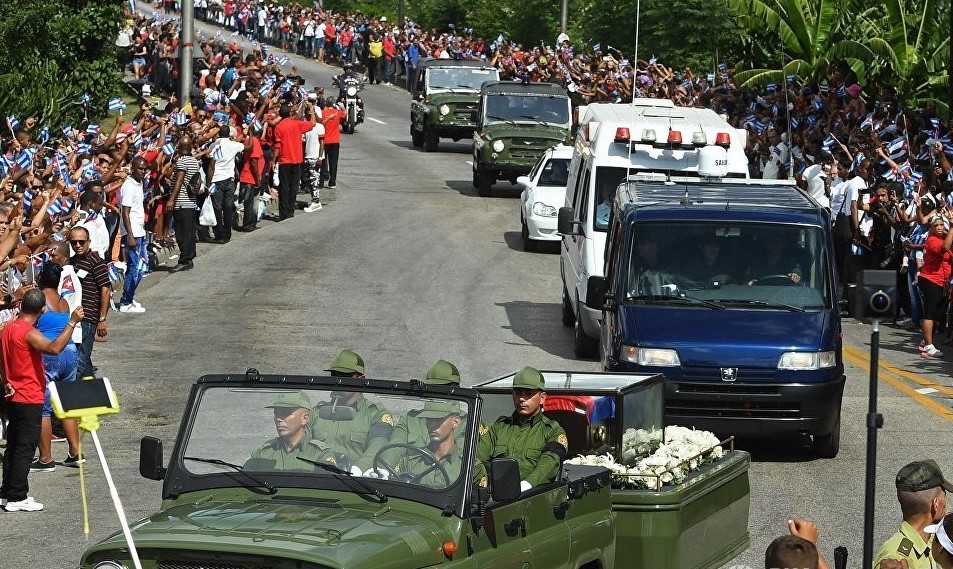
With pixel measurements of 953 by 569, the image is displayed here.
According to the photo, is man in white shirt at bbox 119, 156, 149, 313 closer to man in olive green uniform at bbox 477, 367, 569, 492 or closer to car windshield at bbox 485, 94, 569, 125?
man in olive green uniform at bbox 477, 367, 569, 492

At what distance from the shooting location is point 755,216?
14.5m

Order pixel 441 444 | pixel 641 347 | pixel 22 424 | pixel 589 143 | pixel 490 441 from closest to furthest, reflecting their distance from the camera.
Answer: pixel 441 444 → pixel 490 441 → pixel 22 424 → pixel 641 347 → pixel 589 143

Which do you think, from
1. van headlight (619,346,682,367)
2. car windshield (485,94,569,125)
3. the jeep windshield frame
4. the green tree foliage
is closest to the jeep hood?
the jeep windshield frame

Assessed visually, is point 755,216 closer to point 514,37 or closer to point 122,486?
point 122,486

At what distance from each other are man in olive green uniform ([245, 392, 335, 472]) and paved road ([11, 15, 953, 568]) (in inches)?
132

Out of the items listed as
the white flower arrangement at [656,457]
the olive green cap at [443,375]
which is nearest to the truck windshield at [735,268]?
the white flower arrangement at [656,457]

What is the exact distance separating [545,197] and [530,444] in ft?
59.1

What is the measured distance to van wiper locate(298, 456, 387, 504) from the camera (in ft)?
24.0

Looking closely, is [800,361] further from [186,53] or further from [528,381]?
[186,53]

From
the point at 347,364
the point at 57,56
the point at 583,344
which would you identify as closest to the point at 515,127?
the point at 57,56

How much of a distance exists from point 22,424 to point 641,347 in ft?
16.9

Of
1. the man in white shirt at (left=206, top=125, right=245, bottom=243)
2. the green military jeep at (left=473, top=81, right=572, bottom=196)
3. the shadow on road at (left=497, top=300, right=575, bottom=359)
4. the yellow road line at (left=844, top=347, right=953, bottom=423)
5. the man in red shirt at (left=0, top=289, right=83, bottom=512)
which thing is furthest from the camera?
the green military jeep at (left=473, top=81, right=572, bottom=196)

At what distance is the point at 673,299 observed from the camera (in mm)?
14438

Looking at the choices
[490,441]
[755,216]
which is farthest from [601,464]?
[755,216]
